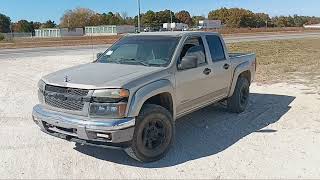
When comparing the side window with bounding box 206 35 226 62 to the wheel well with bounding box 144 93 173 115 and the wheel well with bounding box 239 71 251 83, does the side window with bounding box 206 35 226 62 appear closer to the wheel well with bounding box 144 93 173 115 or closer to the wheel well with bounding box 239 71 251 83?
the wheel well with bounding box 239 71 251 83

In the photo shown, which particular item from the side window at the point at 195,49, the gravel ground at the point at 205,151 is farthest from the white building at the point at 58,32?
the side window at the point at 195,49

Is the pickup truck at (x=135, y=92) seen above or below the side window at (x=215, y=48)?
below

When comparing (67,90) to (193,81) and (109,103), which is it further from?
(193,81)

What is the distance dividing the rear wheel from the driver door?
1.32 m

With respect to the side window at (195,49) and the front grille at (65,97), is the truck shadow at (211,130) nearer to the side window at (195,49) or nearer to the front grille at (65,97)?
the front grille at (65,97)

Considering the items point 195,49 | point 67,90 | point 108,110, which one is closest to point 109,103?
point 108,110

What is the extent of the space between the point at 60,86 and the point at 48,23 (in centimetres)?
12015

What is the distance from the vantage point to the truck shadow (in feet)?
17.1

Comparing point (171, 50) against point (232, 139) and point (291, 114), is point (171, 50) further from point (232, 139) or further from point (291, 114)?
point (291, 114)

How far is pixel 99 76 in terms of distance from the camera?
16.3ft

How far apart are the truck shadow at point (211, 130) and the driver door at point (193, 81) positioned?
543 millimetres

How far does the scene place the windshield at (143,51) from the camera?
5645 millimetres

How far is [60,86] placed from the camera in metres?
4.91

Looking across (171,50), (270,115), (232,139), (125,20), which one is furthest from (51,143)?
(125,20)
